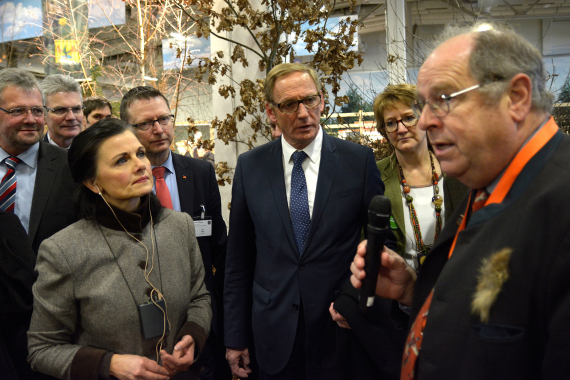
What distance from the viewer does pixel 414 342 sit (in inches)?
43.9

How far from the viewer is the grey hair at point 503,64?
0.98 meters

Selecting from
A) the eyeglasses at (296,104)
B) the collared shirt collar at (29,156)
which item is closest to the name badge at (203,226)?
the eyeglasses at (296,104)

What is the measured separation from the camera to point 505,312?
0.88 meters

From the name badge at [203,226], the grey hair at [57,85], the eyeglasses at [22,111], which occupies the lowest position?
the name badge at [203,226]

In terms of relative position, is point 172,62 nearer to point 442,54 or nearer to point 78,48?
point 78,48

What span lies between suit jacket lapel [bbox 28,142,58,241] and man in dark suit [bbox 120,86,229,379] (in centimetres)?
46

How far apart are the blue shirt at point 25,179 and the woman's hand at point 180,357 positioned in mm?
1031

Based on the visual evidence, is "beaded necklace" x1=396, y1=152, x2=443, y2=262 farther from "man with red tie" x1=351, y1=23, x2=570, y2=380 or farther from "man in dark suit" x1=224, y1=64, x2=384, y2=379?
"man with red tie" x1=351, y1=23, x2=570, y2=380

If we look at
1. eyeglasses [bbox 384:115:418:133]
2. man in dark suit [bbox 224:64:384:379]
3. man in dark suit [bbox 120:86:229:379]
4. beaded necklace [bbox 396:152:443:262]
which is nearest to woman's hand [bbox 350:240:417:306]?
man in dark suit [bbox 224:64:384:379]

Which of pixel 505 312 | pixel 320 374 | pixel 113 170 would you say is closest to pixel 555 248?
pixel 505 312

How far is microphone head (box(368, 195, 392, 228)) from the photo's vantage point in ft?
3.68

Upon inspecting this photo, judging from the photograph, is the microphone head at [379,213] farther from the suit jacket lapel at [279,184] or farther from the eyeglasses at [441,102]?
the suit jacket lapel at [279,184]

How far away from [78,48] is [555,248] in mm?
6310

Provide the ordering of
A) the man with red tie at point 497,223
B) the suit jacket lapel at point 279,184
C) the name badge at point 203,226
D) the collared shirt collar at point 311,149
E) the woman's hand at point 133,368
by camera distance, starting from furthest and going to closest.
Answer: the name badge at point 203,226, the collared shirt collar at point 311,149, the suit jacket lapel at point 279,184, the woman's hand at point 133,368, the man with red tie at point 497,223
